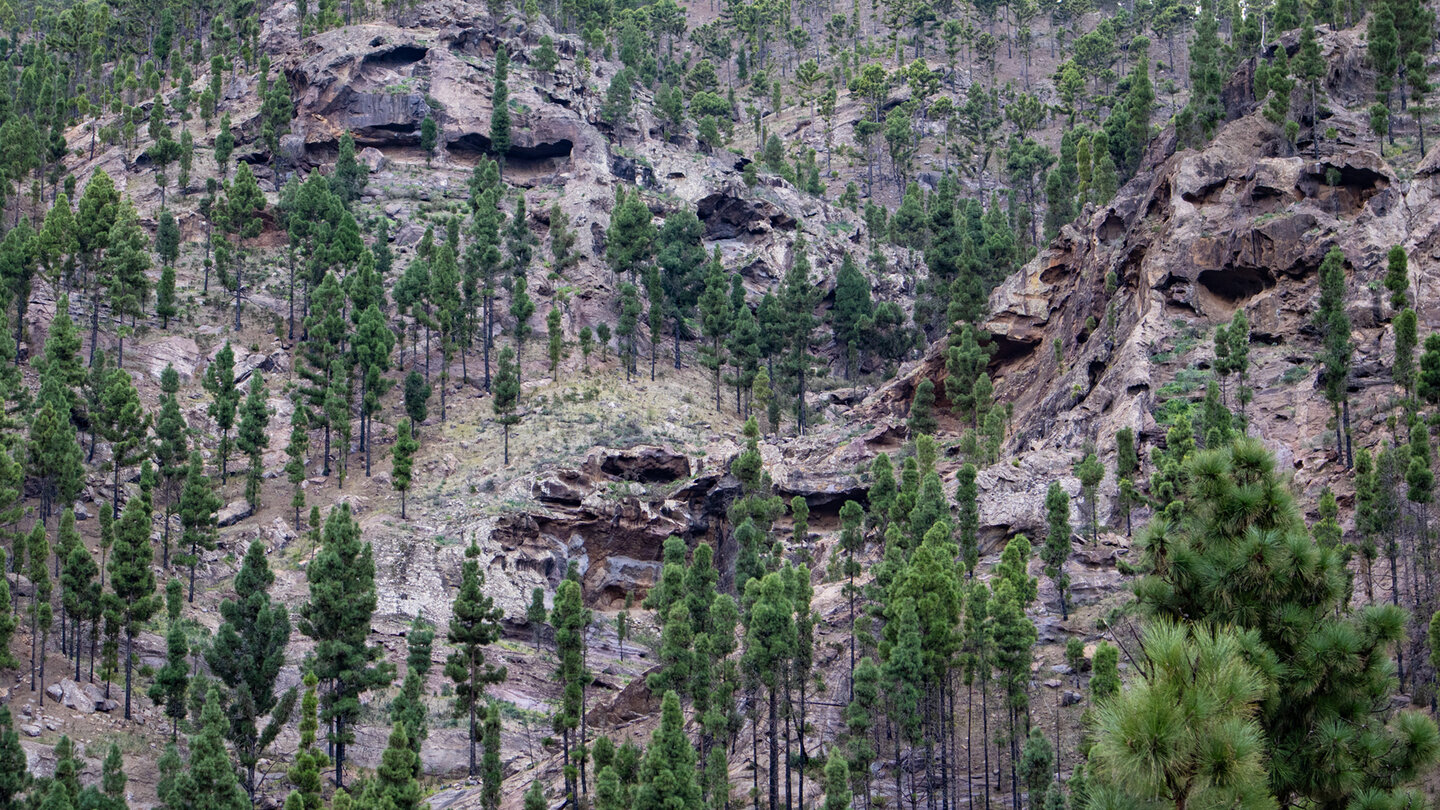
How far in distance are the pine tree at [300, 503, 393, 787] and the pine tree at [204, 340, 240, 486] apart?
66.7ft

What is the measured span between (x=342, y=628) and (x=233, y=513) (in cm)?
2288

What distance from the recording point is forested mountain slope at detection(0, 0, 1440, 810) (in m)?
53.4

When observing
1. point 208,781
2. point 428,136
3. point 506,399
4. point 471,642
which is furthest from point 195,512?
point 428,136

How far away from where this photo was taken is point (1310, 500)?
6256 cm

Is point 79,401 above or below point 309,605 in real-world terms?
above

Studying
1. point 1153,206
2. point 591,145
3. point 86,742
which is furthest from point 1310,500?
point 591,145

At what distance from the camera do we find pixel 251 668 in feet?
205

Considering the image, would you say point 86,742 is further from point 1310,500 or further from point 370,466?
point 1310,500

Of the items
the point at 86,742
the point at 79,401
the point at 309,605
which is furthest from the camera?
the point at 79,401

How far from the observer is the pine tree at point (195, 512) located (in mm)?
74625

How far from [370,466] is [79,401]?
19578 mm

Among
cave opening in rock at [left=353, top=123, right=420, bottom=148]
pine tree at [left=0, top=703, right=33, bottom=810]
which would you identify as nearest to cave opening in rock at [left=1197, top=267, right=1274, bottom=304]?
pine tree at [left=0, top=703, right=33, bottom=810]

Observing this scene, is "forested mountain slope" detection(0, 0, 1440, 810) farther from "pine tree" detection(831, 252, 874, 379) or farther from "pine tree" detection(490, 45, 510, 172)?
"pine tree" detection(490, 45, 510, 172)

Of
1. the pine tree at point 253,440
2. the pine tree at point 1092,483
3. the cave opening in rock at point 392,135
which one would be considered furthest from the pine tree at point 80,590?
the cave opening in rock at point 392,135
